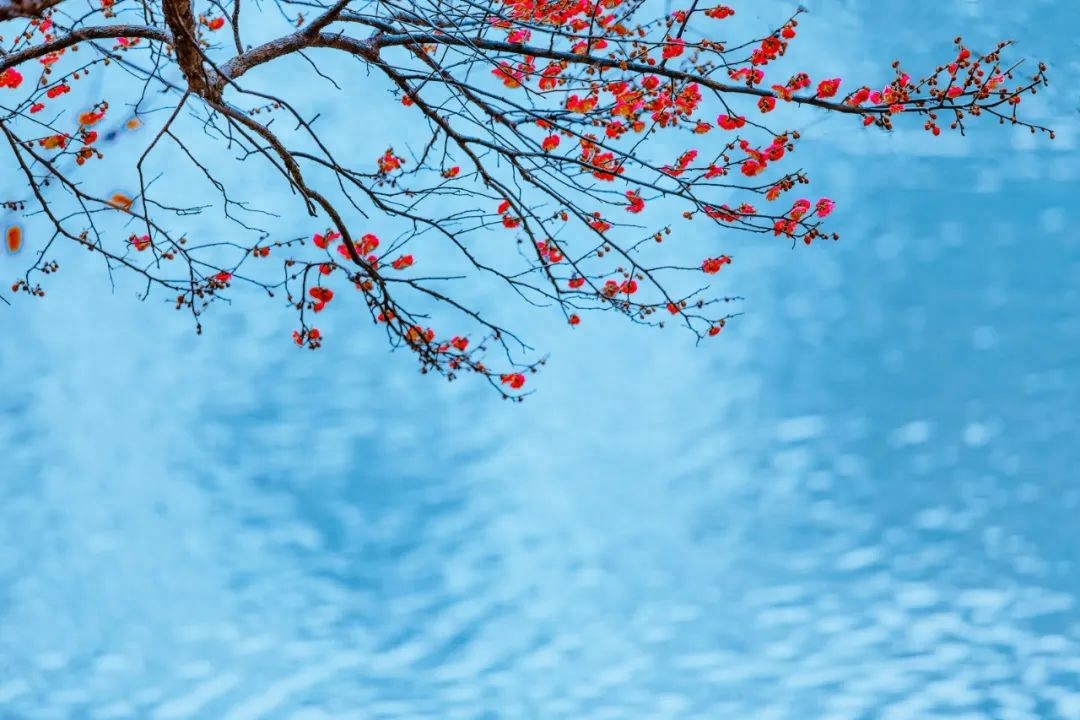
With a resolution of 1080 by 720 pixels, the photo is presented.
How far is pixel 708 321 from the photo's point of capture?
452 cm

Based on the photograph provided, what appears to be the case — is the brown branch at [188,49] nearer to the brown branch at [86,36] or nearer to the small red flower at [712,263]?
the brown branch at [86,36]

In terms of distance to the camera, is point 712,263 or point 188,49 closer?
point 188,49

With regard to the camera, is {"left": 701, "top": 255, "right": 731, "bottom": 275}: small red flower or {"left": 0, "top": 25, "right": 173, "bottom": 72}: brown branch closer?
{"left": 0, "top": 25, "right": 173, "bottom": 72}: brown branch

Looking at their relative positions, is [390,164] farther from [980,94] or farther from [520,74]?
[980,94]

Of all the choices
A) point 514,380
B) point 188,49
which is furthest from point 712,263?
point 188,49

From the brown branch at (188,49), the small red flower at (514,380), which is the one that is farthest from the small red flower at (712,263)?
the brown branch at (188,49)

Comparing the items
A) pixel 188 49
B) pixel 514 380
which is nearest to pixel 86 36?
pixel 188 49

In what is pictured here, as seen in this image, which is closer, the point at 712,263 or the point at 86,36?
the point at 86,36

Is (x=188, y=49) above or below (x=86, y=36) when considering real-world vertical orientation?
below

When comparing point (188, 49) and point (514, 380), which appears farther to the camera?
point (514, 380)

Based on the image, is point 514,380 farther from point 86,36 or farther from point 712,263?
point 86,36

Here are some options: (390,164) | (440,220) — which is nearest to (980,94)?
(440,220)

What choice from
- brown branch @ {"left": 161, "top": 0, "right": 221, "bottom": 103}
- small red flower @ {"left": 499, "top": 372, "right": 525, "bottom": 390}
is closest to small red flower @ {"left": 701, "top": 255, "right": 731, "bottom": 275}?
small red flower @ {"left": 499, "top": 372, "right": 525, "bottom": 390}

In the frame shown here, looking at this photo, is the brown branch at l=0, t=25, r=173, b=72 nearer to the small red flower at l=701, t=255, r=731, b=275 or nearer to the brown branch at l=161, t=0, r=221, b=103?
the brown branch at l=161, t=0, r=221, b=103
